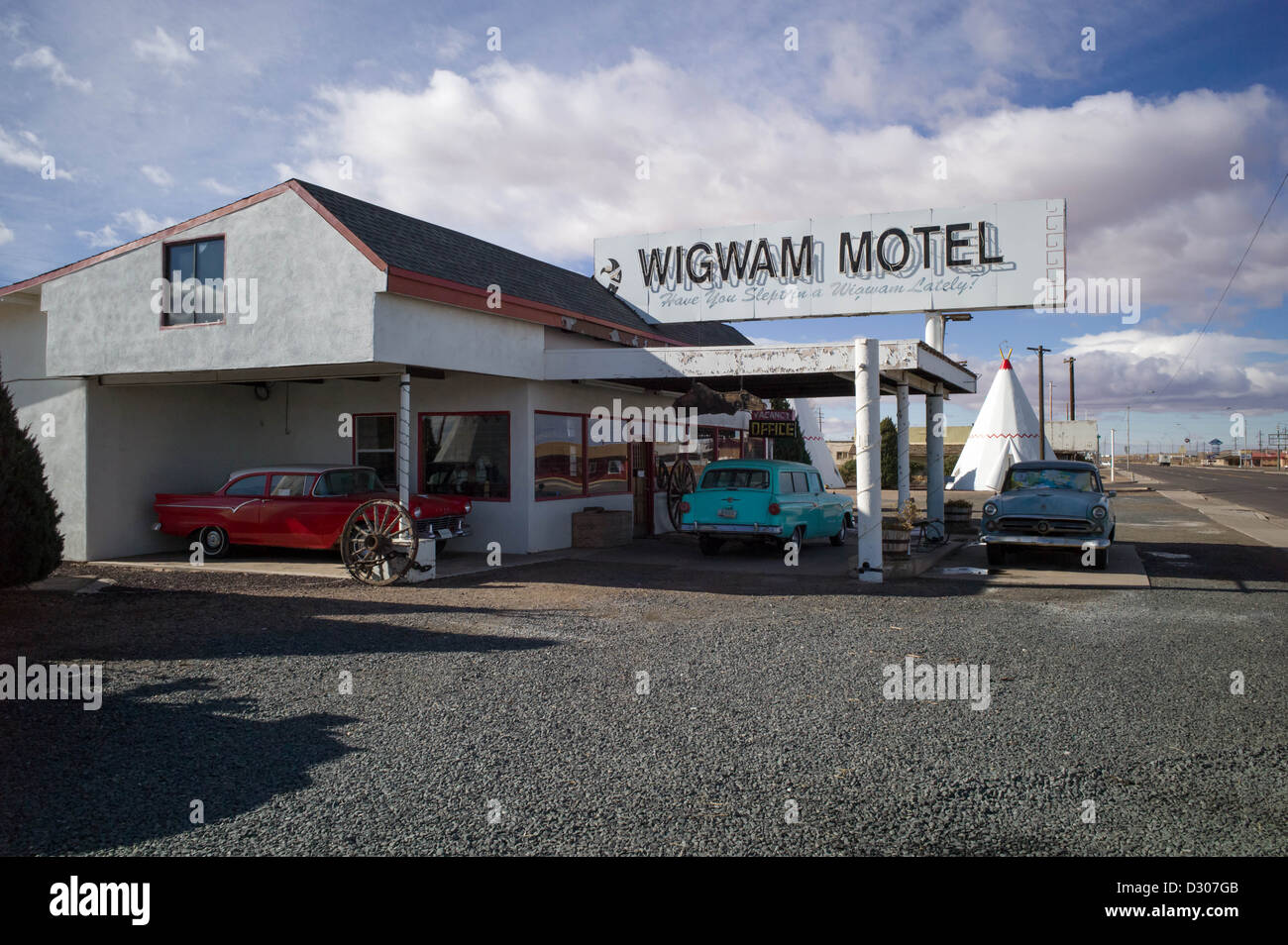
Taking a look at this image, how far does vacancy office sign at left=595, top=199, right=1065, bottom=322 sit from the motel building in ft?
4.13

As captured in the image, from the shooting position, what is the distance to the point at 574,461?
640 inches

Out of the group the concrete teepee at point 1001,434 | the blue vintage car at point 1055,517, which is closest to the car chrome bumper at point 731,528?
the blue vintage car at point 1055,517

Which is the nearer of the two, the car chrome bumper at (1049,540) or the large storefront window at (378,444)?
the car chrome bumper at (1049,540)

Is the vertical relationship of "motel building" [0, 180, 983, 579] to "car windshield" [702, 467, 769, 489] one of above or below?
above

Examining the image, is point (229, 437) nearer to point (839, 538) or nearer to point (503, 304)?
point (503, 304)

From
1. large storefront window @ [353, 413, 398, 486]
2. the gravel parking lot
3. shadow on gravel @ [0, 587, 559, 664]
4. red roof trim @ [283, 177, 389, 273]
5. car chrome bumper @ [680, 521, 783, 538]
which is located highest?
red roof trim @ [283, 177, 389, 273]

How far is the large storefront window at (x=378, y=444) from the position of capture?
15.7 meters

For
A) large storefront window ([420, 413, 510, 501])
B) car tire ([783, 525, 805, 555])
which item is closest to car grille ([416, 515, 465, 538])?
large storefront window ([420, 413, 510, 501])

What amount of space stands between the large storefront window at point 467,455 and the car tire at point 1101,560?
9.27 metres

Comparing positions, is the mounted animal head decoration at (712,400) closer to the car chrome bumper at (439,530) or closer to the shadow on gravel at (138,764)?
the car chrome bumper at (439,530)

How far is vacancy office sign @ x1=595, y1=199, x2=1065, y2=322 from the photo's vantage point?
17.2 meters

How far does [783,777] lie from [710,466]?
10.4m

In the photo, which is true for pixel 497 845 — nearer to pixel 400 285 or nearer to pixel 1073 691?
pixel 1073 691

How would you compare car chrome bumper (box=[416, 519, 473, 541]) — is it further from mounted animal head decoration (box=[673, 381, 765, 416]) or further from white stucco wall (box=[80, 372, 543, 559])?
mounted animal head decoration (box=[673, 381, 765, 416])
